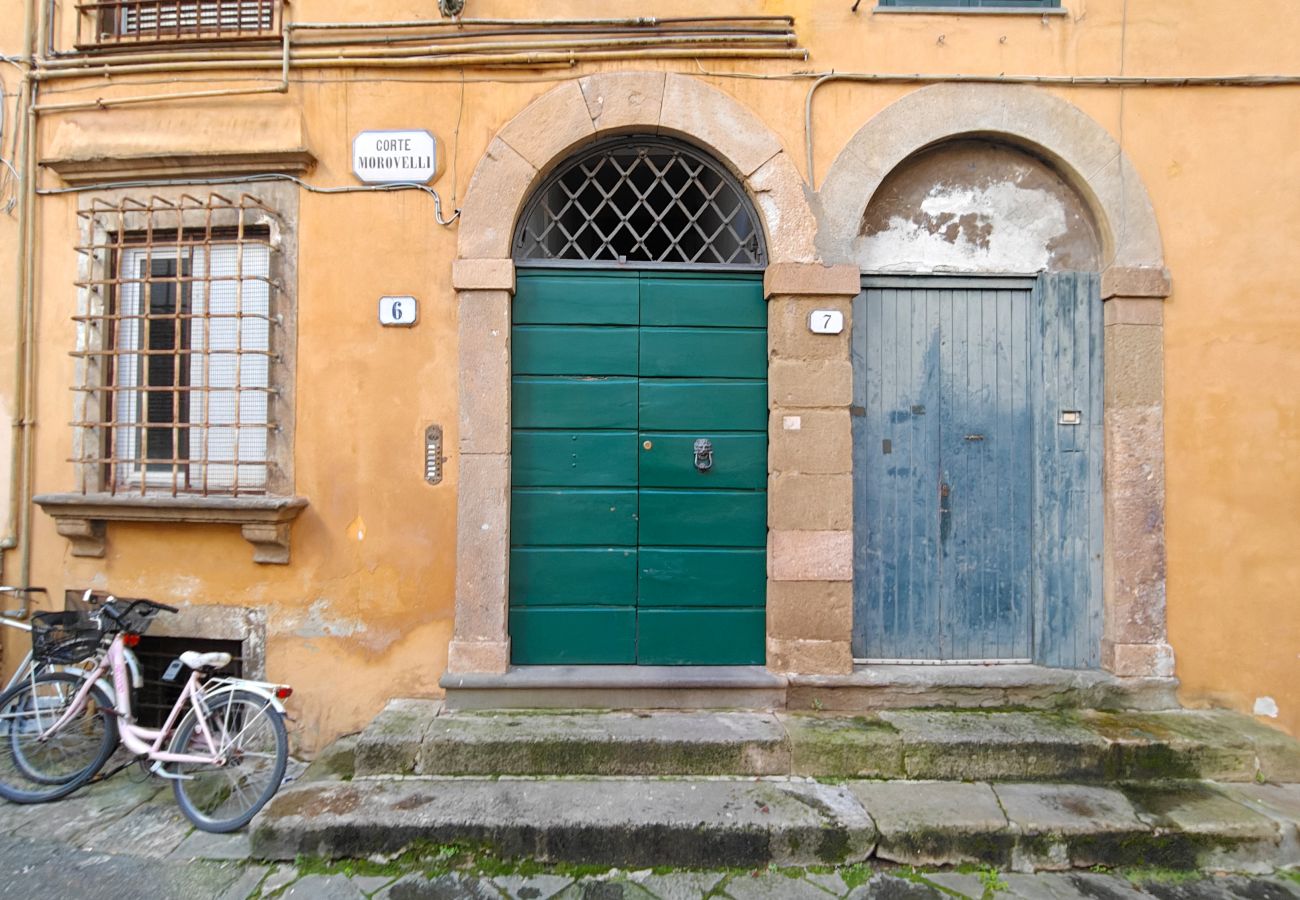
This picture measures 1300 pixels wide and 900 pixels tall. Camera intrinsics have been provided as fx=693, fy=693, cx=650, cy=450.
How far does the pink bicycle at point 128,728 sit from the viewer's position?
140 inches

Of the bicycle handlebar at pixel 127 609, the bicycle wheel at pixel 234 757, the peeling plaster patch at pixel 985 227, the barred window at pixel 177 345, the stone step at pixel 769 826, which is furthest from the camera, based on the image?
the peeling plaster patch at pixel 985 227

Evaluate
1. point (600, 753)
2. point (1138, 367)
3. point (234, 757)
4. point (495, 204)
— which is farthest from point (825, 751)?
Result: point (495, 204)

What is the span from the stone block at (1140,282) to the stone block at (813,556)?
2.19m

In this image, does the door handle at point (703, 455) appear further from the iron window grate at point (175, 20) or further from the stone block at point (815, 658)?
the iron window grate at point (175, 20)

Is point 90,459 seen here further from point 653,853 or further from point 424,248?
point 653,853

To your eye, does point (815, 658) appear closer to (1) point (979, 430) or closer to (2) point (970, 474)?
(2) point (970, 474)

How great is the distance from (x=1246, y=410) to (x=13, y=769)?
288 inches

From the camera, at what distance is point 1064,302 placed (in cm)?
430

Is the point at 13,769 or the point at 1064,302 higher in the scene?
the point at 1064,302

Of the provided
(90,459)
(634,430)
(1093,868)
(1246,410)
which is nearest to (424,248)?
(634,430)

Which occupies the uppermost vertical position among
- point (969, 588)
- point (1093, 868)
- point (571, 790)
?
point (969, 588)

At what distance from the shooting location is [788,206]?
4.14 m

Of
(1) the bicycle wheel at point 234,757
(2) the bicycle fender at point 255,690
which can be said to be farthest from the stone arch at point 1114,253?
(1) the bicycle wheel at point 234,757

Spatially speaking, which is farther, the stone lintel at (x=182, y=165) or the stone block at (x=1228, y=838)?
the stone lintel at (x=182, y=165)
